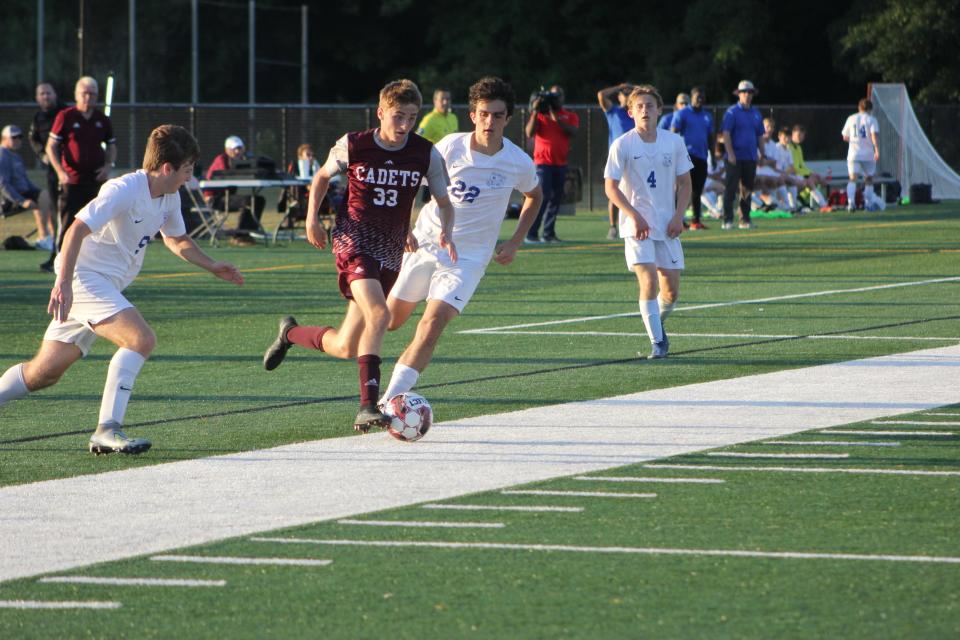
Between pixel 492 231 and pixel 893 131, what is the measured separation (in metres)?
29.7

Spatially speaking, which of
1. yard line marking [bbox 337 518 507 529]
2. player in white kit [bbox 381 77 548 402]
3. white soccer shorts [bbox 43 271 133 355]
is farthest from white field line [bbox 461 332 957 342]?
yard line marking [bbox 337 518 507 529]

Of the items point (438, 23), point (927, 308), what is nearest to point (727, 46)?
point (438, 23)

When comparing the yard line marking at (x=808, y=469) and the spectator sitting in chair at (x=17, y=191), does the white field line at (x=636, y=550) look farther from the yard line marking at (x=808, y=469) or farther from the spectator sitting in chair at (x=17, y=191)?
the spectator sitting in chair at (x=17, y=191)

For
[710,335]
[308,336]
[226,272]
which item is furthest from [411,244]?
[710,335]

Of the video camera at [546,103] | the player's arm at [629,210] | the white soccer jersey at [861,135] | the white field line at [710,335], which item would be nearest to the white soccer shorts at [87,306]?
the player's arm at [629,210]

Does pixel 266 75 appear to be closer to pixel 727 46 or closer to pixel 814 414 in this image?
pixel 727 46

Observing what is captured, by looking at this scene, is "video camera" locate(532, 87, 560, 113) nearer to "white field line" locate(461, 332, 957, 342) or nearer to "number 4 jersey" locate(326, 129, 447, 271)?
"white field line" locate(461, 332, 957, 342)

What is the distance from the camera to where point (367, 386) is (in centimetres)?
905

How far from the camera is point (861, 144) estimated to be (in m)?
34.0

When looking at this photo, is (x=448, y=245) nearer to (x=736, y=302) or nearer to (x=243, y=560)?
(x=243, y=560)

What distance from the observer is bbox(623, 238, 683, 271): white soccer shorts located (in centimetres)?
1250

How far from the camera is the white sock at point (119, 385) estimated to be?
840 cm

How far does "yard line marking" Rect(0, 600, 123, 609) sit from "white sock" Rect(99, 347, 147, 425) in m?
2.85

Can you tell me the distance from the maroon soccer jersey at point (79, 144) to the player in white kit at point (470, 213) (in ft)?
30.4
